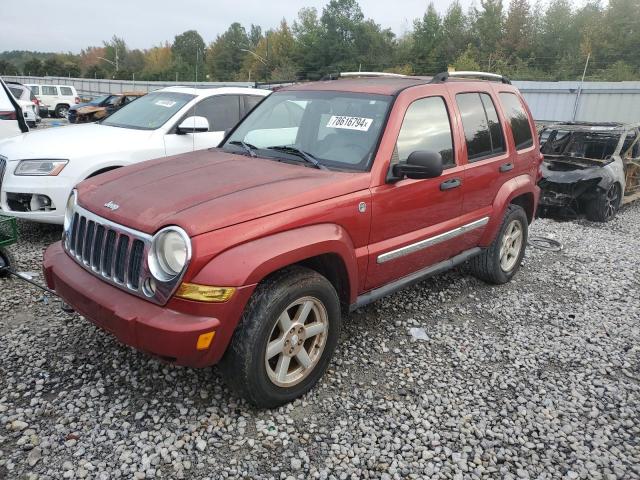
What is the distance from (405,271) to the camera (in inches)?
147

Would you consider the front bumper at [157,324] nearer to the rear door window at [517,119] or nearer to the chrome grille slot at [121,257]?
the chrome grille slot at [121,257]

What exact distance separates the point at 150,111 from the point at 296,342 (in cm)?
480

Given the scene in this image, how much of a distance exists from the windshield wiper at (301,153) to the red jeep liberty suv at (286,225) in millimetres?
20

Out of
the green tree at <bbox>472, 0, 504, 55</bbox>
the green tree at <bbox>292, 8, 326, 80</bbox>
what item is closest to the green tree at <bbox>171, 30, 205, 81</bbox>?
the green tree at <bbox>292, 8, 326, 80</bbox>

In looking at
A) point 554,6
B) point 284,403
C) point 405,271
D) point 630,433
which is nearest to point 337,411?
point 284,403

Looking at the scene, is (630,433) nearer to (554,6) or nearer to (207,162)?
(207,162)

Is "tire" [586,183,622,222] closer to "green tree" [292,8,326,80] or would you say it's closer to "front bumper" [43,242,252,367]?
"front bumper" [43,242,252,367]

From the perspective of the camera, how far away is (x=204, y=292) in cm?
247

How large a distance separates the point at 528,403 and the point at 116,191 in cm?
295

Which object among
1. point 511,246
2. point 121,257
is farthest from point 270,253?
point 511,246

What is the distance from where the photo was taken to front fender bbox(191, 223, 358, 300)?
248cm

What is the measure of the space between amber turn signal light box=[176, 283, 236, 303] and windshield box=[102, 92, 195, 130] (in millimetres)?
4213

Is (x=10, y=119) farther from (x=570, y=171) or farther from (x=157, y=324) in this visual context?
(x=570, y=171)

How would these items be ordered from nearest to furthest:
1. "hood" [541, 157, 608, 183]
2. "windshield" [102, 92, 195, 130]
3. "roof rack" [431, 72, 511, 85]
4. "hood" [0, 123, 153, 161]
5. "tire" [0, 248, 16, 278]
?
"roof rack" [431, 72, 511, 85]
"tire" [0, 248, 16, 278]
"hood" [0, 123, 153, 161]
"windshield" [102, 92, 195, 130]
"hood" [541, 157, 608, 183]
